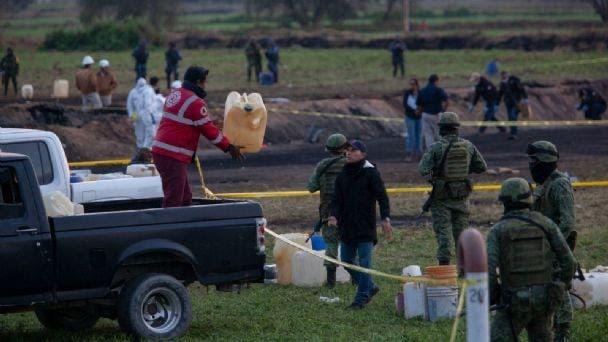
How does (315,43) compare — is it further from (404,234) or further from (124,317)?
(124,317)

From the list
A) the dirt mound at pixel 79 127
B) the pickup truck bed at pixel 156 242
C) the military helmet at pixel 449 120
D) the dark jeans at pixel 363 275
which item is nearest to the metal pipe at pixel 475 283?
the pickup truck bed at pixel 156 242

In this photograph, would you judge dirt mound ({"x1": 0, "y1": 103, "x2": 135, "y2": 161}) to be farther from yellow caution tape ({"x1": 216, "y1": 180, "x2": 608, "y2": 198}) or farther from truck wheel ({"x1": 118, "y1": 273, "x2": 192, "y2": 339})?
truck wheel ({"x1": 118, "y1": 273, "x2": 192, "y2": 339})

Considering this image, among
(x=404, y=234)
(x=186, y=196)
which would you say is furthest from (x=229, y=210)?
(x=404, y=234)

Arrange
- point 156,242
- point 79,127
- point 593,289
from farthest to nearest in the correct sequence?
point 79,127 < point 593,289 < point 156,242

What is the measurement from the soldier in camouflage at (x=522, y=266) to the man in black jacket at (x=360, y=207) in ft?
12.6

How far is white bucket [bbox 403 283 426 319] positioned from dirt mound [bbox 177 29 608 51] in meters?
53.0

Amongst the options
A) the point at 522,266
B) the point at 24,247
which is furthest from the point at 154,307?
the point at 522,266

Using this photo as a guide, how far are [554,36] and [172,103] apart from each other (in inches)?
2226

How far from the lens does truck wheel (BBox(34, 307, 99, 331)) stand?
12789mm

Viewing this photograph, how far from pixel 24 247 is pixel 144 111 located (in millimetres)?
16680

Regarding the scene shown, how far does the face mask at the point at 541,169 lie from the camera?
37.7 ft

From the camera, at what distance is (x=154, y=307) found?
39.5 feet

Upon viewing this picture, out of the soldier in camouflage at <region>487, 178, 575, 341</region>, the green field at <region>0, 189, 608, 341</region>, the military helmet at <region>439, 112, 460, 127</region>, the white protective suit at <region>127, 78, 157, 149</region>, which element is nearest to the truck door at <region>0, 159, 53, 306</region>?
the green field at <region>0, 189, 608, 341</region>

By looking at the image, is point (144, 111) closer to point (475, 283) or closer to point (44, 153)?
point (44, 153)
